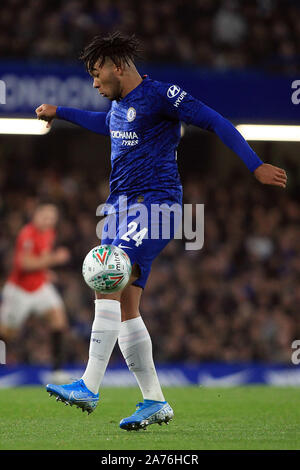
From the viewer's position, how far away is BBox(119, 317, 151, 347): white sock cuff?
5352 millimetres

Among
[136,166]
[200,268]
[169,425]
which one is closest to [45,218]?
[200,268]

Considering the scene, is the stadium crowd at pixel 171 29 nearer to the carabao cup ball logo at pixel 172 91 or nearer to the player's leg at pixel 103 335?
the carabao cup ball logo at pixel 172 91

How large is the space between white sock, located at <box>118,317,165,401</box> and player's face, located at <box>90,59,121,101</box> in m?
1.38

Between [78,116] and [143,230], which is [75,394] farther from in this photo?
[78,116]

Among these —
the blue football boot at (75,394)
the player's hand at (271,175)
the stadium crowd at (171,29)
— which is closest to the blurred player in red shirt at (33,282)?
the stadium crowd at (171,29)

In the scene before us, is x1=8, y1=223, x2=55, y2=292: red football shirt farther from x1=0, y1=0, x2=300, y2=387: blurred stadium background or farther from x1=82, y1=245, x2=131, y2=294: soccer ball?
x1=82, y1=245, x2=131, y2=294: soccer ball

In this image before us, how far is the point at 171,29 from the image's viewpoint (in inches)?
590

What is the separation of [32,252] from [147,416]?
6.21 meters

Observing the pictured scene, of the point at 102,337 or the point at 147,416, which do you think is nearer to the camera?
the point at 102,337

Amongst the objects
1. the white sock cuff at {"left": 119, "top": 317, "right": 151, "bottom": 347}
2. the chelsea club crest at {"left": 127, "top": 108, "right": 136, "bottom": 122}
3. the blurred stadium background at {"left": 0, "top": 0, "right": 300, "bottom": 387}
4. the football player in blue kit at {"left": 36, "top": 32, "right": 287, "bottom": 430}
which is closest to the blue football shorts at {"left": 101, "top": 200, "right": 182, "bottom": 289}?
the football player in blue kit at {"left": 36, "top": 32, "right": 287, "bottom": 430}

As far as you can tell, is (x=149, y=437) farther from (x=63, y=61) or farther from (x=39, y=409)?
(x=63, y=61)

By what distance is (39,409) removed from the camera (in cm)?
689

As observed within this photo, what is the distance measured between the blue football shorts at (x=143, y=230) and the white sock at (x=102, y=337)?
0.94 feet

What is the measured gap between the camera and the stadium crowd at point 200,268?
13289mm
